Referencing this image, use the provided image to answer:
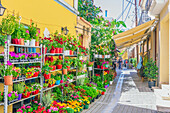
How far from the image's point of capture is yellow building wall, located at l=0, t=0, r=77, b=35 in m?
4.43

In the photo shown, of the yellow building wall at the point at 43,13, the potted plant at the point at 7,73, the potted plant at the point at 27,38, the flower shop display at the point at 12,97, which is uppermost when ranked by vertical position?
the yellow building wall at the point at 43,13

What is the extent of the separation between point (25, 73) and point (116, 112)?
2.96 metres

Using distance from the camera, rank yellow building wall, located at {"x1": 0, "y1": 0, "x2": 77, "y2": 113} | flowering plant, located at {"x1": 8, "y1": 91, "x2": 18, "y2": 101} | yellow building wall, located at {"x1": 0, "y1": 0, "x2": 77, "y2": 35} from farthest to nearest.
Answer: yellow building wall, located at {"x1": 0, "y1": 0, "x2": 77, "y2": 35} → yellow building wall, located at {"x1": 0, "y1": 0, "x2": 77, "y2": 113} → flowering plant, located at {"x1": 8, "y1": 91, "x2": 18, "y2": 101}

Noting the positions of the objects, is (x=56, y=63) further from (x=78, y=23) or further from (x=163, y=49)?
(x=163, y=49)

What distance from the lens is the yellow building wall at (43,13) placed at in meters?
4.43

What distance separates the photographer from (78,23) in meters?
8.92

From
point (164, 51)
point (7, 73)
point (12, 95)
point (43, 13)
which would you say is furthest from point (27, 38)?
point (164, 51)

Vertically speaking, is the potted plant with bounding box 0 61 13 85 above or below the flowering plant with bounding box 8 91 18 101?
above

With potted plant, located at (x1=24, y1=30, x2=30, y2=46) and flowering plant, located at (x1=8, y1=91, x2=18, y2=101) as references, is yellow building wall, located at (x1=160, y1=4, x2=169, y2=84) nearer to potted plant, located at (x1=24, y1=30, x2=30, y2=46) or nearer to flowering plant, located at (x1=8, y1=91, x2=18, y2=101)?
potted plant, located at (x1=24, y1=30, x2=30, y2=46)

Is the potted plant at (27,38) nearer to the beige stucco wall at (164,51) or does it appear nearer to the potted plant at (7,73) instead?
the potted plant at (7,73)

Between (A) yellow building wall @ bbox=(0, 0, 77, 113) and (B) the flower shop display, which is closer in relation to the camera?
(B) the flower shop display

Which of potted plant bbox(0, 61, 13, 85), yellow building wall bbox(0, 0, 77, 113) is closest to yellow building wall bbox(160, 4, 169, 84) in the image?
yellow building wall bbox(0, 0, 77, 113)

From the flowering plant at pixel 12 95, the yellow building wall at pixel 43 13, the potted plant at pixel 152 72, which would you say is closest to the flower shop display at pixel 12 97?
the flowering plant at pixel 12 95

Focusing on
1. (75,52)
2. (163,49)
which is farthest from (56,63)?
(163,49)
